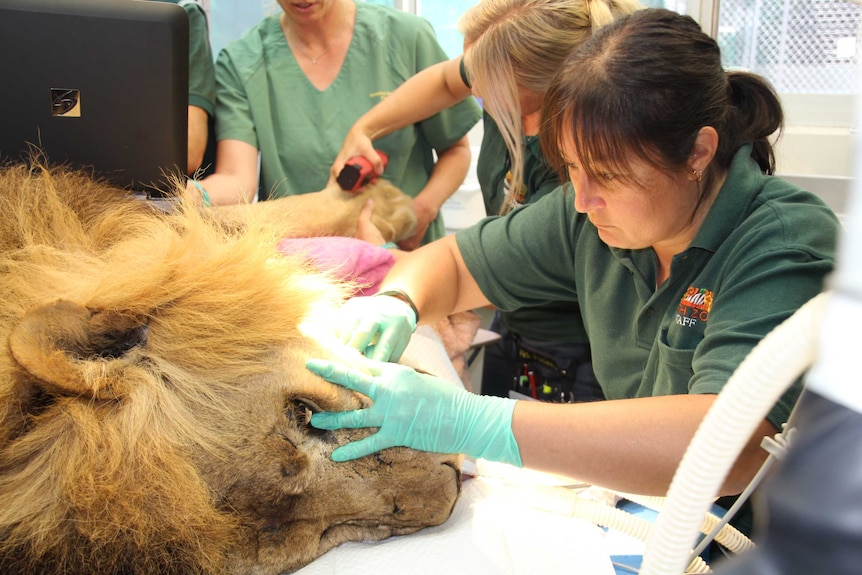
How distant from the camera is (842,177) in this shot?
2.96 meters

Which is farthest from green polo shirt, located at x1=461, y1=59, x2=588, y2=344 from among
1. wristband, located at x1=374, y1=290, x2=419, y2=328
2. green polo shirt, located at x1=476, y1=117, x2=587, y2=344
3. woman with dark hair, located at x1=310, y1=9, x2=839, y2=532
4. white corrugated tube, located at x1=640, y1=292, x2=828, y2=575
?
white corrugated tube, located at x1=640, y1=292, x2=828, y2=575

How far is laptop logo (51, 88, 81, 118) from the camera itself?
4.71 ft

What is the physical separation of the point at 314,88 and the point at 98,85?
1217 millimetres

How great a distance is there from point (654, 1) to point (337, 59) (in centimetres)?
150

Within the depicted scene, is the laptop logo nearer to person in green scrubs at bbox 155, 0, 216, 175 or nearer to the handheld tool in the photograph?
the handheld tool

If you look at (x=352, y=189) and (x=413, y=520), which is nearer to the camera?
(x=413, y=520)

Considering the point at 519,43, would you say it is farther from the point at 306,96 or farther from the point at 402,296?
the point at 306,96

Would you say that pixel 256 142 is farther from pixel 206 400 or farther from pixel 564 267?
pixel 206 400

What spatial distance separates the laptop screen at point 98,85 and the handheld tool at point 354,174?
637mm

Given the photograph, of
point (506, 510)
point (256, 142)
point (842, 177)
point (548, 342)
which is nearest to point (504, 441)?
point (506, 510)

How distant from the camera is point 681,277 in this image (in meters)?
1.45

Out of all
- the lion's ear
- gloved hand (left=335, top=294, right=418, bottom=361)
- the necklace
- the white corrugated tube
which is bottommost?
gloved hand (left=335, top=294, right=418, bottom=361)

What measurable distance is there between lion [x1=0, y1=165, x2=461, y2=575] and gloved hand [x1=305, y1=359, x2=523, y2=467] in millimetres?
20

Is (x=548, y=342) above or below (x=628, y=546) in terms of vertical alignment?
below
